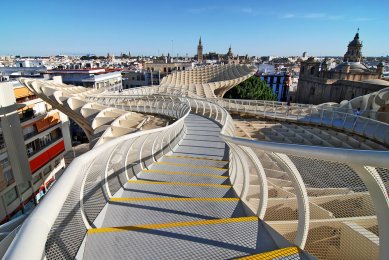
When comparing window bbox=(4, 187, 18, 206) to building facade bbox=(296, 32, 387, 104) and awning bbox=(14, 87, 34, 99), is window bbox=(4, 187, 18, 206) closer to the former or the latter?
awning bbox=(14, 87, 34, 99)

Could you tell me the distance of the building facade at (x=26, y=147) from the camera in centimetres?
1327

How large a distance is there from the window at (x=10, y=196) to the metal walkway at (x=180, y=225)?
13171 millimetres

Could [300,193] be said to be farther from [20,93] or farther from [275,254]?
[20,93]

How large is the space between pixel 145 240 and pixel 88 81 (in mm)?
41757

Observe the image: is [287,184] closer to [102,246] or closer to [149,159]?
[149,159]

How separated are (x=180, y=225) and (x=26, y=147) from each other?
58.9ft

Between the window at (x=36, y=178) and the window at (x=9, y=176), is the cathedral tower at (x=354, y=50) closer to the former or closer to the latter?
the window at (x=36, y=178)

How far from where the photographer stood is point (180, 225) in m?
2.84

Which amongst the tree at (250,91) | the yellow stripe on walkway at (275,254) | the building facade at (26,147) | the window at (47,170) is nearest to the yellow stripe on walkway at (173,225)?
the yellow stripe on walkway at (275,254)

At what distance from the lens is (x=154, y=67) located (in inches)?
2810

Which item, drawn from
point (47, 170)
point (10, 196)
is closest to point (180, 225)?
point (10, 196)

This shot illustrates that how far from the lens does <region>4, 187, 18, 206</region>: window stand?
13477mm

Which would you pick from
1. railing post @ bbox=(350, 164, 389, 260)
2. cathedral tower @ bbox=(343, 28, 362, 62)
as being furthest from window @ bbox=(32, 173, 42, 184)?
cathedral tower @ bbox=(343, 28, 362, 62)

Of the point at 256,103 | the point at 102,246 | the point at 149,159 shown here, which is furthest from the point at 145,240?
the point at 256,103
